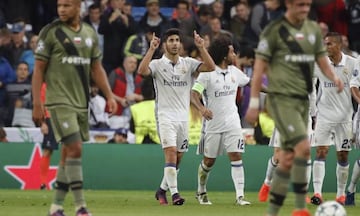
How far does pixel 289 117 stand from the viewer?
44.9 feet

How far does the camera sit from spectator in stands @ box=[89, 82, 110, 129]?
2555 cm

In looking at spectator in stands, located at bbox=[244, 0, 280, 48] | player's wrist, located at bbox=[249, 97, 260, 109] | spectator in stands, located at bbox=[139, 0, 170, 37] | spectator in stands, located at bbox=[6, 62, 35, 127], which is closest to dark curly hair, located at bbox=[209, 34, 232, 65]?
player's wrist, located at bbox=[249, 97, 260, 109]

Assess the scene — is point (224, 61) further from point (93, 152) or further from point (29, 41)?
point (29, 41)

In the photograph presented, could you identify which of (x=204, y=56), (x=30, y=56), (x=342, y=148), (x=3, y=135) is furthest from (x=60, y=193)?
(x=30, y=56)

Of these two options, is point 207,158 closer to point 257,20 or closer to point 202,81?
point 202,81

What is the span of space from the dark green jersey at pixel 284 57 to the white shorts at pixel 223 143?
5.30 m

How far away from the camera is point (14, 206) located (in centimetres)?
1800

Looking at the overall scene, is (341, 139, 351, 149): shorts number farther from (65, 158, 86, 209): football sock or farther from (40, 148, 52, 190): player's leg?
(65, 158, 86, 209): football sock

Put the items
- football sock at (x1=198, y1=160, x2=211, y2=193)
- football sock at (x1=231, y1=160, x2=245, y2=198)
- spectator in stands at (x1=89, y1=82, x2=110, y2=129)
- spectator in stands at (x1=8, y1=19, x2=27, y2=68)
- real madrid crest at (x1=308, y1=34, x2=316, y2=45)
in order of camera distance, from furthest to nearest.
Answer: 1. spectator in stands at (x1=8, y1=19, x2=27, y2=68)
2. spectator in stands at (x1=89, y1=82, x2=110, y2=129)
3. football sock at (x1=198, y1=160, x2=211, y2=193)
4. football sock at (x1=231, y1=160, x2=245, y2=198)
5. real madrid crest at (x1=308, y1=34, x2=316, y2=45)

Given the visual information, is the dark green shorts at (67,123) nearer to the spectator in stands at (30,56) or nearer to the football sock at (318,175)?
the football sock at (318,175)

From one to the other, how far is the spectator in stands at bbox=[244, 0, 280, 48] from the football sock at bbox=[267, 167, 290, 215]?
14.3 metres

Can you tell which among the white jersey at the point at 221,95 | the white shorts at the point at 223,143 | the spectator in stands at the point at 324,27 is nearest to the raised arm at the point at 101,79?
the white jersey at the point at 221,95

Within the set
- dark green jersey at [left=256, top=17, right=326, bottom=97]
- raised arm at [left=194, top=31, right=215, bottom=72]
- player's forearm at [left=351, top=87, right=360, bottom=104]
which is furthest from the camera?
player's forearm at [left=351, top=87, right=360, bottom=104]

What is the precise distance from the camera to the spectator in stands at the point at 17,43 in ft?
88.5
